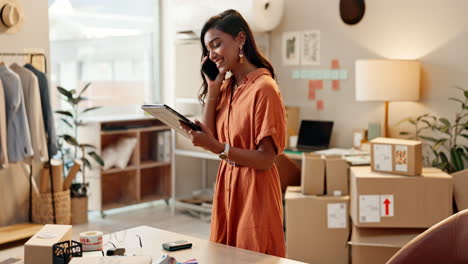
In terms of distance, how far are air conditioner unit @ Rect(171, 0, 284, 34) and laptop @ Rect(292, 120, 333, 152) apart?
961 millimetres

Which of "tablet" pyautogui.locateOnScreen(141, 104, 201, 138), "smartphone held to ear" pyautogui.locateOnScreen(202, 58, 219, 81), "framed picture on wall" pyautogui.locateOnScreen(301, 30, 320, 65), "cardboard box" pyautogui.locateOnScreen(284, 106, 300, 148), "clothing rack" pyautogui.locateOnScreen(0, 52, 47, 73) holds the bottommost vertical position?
"cardboard box" pyautogui.locateOnScreen(284, 106, 300, 148)

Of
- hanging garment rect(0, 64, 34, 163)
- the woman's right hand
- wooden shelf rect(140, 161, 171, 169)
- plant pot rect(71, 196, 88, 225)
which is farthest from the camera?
wooden shelf rect(140, 161, 171, 169)

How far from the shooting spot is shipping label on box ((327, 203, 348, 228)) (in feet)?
13.1

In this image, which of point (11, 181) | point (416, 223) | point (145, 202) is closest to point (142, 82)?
point (145, 202)

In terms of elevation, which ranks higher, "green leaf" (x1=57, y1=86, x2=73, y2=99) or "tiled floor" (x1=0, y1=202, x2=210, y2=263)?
"green leaf" (x1=57, y1=86, x2=73, y2=99)

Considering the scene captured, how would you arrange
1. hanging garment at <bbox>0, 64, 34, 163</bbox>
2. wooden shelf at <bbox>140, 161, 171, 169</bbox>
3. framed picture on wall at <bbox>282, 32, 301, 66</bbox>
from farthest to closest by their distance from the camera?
wooden shelf at <bbox>140, 161, 171, 169</bbox> < framed picture on wall at <bbox>282, 32, 301, 66</bbox> < hanging garment at <bbox>0, 64, 34, 163</bbox>

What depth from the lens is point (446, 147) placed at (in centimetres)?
478

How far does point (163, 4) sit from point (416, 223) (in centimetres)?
371

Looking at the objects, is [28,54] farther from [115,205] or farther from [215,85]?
[215,85]

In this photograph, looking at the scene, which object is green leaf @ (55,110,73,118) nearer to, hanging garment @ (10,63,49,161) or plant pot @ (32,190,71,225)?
hanging garment @ (10,63,49,161)

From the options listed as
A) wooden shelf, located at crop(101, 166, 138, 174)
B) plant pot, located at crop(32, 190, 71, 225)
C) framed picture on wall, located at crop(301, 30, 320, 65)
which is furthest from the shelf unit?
framed picture on wall, located at crop(301, 30, 320, 65)

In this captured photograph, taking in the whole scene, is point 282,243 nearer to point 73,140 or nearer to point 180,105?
point 73,140

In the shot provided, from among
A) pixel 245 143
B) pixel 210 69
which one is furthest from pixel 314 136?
pixel 245 143

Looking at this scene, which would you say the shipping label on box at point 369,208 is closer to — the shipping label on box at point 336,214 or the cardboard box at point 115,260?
the shipping label on box at point 336,214
